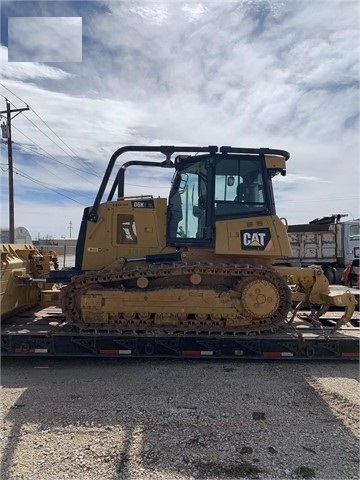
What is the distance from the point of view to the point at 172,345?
550cm

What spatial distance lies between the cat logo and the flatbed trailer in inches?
54.8

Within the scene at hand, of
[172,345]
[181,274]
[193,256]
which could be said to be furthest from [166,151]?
[172,345]

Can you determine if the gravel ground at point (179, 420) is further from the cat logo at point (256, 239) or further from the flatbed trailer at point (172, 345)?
the cat logo at point (256, 239)

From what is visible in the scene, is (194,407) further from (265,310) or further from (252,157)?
(252,157)

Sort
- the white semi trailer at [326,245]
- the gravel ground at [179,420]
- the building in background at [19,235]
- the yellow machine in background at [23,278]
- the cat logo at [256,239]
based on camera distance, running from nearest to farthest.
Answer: the gravel ground at [179,420] → the cat logo at [256,239] → the yellow machine in background at [23,278] → the white semi trailer at [326,245] → the building in background at [19,235]

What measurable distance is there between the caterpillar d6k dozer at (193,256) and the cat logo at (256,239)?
0.6 inches

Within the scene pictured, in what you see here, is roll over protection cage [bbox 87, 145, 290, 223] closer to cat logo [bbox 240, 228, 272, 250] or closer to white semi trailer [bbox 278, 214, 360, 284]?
cat logo [bbox 240, 228, 272, 250]

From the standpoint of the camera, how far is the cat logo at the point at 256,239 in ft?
19.0

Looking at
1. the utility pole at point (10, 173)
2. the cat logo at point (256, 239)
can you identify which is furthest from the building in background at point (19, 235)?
the cat logo at point (256, 239)

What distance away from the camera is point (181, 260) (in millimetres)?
5855

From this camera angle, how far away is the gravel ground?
10.3 feet

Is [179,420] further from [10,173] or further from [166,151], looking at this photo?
[10,173]

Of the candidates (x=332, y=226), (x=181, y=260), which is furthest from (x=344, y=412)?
(x=332, y=226)

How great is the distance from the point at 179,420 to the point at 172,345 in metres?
1.68
